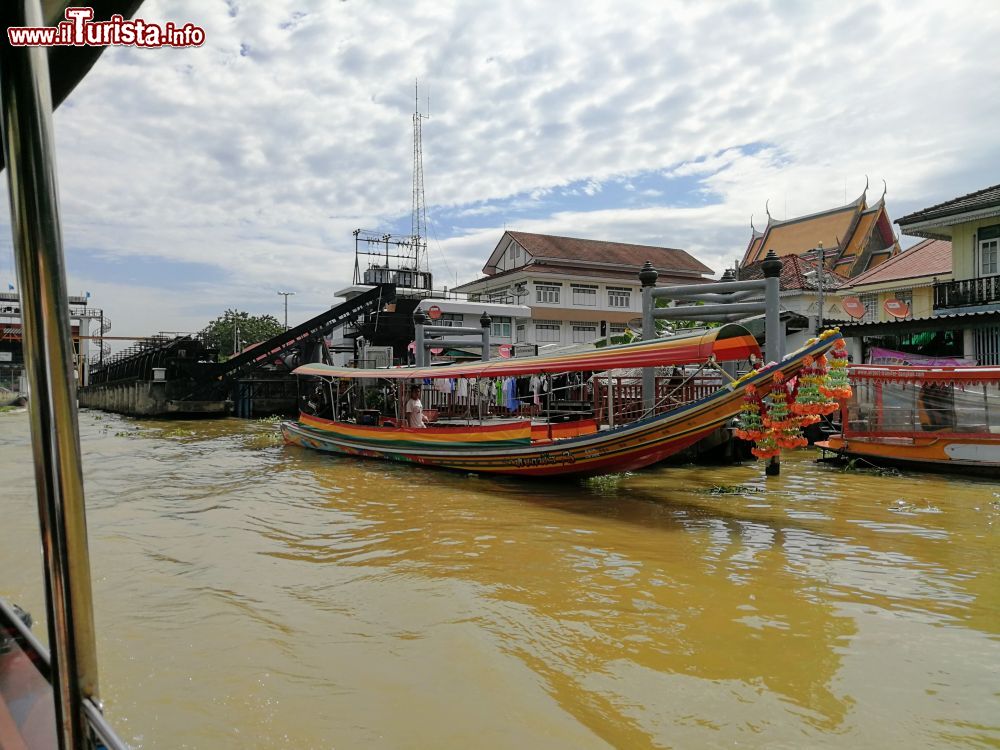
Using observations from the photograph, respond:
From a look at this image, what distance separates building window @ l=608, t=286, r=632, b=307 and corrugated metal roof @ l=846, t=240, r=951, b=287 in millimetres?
12861

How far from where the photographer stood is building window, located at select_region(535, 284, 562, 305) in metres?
33.2

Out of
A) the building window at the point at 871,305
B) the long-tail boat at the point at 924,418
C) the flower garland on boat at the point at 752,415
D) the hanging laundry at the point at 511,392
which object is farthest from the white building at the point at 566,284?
the flower garland on boat at the point at 752,415

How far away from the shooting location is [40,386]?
40.4 inches

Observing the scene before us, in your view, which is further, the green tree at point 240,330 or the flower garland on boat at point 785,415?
the green tree at point 240,330

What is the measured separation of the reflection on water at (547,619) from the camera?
3678mm

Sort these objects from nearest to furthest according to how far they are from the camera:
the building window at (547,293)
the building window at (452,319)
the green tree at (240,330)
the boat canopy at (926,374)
Result: 1. the boat canopy at (926,374)
2. the building window at (452,319)
3. the building window at (547,293)
4. the green tree at (240,330)

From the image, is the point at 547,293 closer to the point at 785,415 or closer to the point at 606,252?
the point at 606,252

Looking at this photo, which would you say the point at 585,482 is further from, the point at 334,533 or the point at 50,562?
the point at 50,562

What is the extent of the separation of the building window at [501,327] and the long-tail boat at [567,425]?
537 inches

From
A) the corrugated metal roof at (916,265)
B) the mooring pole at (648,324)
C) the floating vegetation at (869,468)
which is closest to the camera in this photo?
the floating vegetation at (869,468)

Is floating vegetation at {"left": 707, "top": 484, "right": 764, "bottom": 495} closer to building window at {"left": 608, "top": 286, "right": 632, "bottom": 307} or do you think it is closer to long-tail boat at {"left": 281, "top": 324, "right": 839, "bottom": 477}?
long-tail boat at {"left": 281, "top": 324, "right": 839, "bottom": 477}

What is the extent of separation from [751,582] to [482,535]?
3042 millimetres

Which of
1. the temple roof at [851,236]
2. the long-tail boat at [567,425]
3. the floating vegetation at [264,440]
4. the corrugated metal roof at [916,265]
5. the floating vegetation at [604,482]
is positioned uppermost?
the temple roof at [851,236]

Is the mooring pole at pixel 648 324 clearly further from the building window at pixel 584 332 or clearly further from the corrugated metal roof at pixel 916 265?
the building window at pixel 584 332
